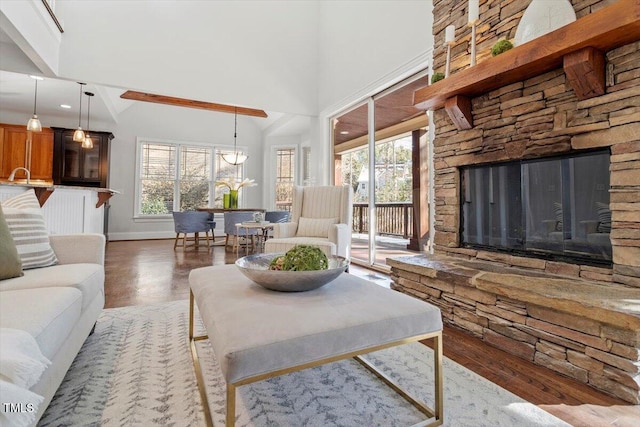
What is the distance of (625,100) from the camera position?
1690mm

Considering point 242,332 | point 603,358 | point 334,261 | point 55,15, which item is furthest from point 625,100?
point 55,15

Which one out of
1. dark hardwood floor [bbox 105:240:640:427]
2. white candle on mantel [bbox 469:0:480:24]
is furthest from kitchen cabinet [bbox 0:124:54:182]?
white candle on mantel [bbox 469:0:480:24]

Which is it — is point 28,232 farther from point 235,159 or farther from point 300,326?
point 235,159

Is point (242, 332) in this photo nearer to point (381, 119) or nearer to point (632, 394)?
point (632, 394)

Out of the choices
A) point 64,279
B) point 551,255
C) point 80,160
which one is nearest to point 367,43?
point 551,255

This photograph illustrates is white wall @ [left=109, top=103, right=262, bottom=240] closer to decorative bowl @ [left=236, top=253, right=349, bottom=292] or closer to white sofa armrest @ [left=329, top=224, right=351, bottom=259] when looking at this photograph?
white sofa armrest @ [left=329, top=224, right=351, bottom=259]

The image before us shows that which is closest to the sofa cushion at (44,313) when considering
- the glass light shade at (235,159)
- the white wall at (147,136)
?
the glass light shade at (235,159)

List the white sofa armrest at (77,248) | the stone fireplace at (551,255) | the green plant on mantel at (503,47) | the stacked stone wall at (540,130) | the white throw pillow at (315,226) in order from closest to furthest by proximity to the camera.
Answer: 1. the stone fireplace at (551,255)
2. the stacked stone wall at (540,130)
3. the white sofa armrest at (77,248)
4. the green plant on mantel at (503,47)
5. the white throw pillow at (315,226)

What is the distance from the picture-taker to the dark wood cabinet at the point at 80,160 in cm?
608

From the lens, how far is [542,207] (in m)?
2.17

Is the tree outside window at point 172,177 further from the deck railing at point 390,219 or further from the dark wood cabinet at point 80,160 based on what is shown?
the deck railing at point 390,219

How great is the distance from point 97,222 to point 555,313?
5172mm

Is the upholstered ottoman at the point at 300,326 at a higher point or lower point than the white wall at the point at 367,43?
lower

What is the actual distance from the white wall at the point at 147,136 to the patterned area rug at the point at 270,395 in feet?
20.1
